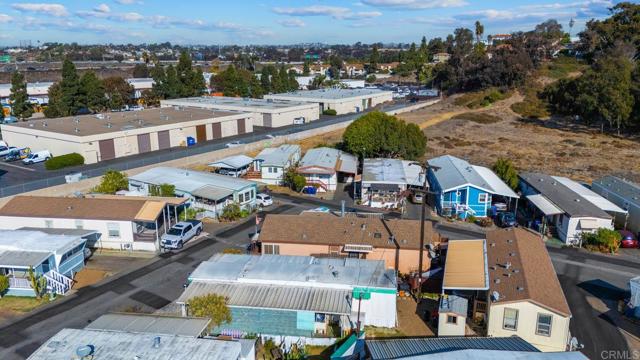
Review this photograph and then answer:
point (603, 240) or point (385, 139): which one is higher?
point (385, 139)

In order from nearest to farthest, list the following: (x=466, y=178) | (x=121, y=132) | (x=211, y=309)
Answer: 1. (x=211, y=309)
2. (x=466, y=178)
3. (x=121, y=132)

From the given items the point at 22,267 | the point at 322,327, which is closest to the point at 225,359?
the point at 322,327

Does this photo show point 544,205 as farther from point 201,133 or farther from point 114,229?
point 201,133

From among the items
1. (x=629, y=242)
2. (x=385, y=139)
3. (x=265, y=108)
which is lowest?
(x=629, y=242)

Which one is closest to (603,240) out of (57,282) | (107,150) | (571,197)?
(571,197)

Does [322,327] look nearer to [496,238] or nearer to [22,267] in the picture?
[496,238]

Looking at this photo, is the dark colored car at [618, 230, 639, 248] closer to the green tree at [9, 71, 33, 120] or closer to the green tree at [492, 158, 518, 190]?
the green tree at [492, 158, 518, 190]

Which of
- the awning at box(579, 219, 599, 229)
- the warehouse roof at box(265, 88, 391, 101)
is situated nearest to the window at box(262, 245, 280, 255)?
the awning at box(579, 219, 599, 229)

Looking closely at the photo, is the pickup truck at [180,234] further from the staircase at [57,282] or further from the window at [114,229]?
the staircase at [57,282]
